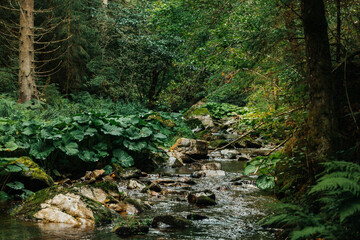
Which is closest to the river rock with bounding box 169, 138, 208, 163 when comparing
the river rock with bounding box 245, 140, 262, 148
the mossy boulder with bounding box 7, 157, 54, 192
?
the river rock with bounding box 245, 140, 262, 148

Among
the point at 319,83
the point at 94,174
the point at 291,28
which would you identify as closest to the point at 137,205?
the point at 94,174

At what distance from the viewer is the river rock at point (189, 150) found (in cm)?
962

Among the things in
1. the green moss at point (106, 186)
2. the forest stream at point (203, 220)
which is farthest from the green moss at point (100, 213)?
the green moss at point (106, 186)

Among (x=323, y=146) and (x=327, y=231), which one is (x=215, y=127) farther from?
(x=327, y=231)

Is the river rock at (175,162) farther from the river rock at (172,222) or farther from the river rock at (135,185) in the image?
the river rock at (172,222)

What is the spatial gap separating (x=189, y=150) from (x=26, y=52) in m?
6.55

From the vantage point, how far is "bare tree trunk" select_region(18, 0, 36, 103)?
10.8 meters

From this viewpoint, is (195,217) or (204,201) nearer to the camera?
(195,217)

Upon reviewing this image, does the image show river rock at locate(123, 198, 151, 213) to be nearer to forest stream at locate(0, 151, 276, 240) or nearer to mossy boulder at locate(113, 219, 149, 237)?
forest stream at locate(0, 151, 276, 240)

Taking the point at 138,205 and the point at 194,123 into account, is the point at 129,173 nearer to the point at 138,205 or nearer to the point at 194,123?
the point at 138,205

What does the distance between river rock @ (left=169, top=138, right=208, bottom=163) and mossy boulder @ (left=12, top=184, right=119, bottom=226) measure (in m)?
5.61

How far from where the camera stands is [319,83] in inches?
118

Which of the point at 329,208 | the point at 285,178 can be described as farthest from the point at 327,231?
the point at 285,178

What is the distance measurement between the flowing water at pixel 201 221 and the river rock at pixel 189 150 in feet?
11.1
